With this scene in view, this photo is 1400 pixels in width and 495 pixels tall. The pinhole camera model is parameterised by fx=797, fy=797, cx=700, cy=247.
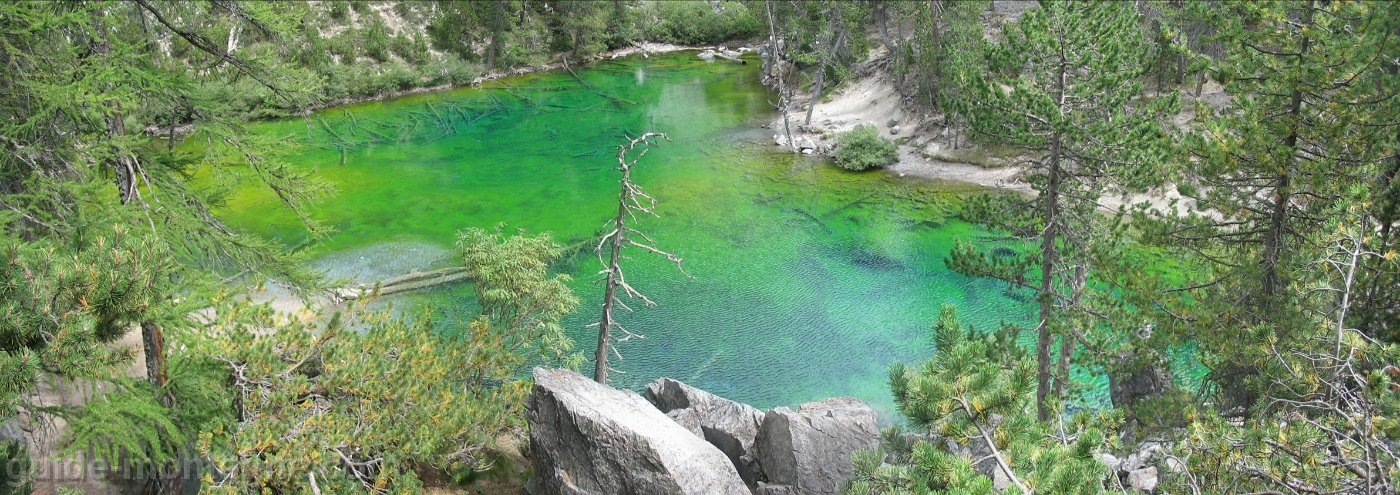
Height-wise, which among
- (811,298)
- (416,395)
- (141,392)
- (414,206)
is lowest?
(811,298)

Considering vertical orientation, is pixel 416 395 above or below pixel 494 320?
above

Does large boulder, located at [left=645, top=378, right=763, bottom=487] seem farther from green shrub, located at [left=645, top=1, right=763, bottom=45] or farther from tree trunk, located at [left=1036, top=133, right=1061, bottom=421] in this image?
green shrub, located at [left=645, top=1, right=763, bottom=45]

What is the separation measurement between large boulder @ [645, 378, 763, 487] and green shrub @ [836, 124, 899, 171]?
778 inches

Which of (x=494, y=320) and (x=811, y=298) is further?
(x=811, y=298)

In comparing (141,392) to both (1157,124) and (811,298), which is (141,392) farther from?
(811,298)

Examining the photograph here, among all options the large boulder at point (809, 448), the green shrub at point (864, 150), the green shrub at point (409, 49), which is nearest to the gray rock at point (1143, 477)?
the large boulder at point (809, 448)

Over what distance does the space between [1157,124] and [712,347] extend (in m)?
11.2


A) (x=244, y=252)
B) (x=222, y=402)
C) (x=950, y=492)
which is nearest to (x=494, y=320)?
(x=244, y=252)

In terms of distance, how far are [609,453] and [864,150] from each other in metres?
24.5

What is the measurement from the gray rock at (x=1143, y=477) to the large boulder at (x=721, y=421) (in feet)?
16.5

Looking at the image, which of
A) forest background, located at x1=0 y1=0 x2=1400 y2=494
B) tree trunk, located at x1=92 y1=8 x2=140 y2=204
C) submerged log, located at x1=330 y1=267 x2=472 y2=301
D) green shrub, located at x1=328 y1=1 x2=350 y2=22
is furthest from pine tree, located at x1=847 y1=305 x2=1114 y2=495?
green shrub, located at x1=328 y1=1 x2=350 y2=22

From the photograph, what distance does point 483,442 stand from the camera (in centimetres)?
1056

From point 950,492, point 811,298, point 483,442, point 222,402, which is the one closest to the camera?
point 950,492

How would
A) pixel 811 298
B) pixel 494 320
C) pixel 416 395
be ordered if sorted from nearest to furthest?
pixel 416 395
pixel 494 320
pixel 811 298
